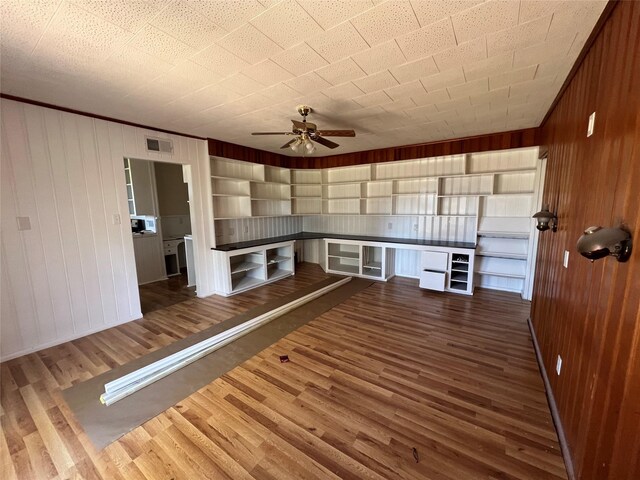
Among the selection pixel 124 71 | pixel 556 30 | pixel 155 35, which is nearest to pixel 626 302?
pixel 556 30

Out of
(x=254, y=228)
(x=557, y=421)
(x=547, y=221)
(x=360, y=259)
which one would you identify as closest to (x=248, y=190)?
(x=254, y=228)

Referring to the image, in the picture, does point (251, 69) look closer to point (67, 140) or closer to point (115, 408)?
point (67, 140)

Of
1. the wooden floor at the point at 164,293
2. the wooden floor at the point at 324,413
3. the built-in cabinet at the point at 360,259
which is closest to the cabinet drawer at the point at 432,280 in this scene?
the built-in cabinet at the point at 360,259

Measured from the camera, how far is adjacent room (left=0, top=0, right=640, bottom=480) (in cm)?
147

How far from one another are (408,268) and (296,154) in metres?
3.59

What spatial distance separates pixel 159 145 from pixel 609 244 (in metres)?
4.66

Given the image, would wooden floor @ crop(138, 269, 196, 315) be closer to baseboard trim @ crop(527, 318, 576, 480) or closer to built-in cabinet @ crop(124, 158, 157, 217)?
built-in cabinet @ crop(124, 158, 157, 217)

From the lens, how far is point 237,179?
484 centimetres

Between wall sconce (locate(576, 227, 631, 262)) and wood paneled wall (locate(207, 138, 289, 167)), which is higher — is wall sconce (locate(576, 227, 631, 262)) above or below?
below

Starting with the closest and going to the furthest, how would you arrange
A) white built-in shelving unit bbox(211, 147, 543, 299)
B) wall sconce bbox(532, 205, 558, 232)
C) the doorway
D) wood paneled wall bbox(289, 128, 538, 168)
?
wall sconce bbox(532, 205, 558, 232)
wood paneled wall bbox(289, 128, 538, 168)
white built-in shelving unit bbox(211, 147, 543, 299)
the doorway

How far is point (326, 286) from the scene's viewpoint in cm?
488

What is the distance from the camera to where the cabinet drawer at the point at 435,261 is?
450 cm

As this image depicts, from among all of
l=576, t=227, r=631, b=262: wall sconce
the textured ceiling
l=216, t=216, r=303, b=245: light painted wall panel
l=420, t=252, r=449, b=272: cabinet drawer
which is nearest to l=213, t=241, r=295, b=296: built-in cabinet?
l=216, t=216, r=303, b=245: light painted wall panel

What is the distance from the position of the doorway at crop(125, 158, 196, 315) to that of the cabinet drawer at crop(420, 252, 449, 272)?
13.7ft
